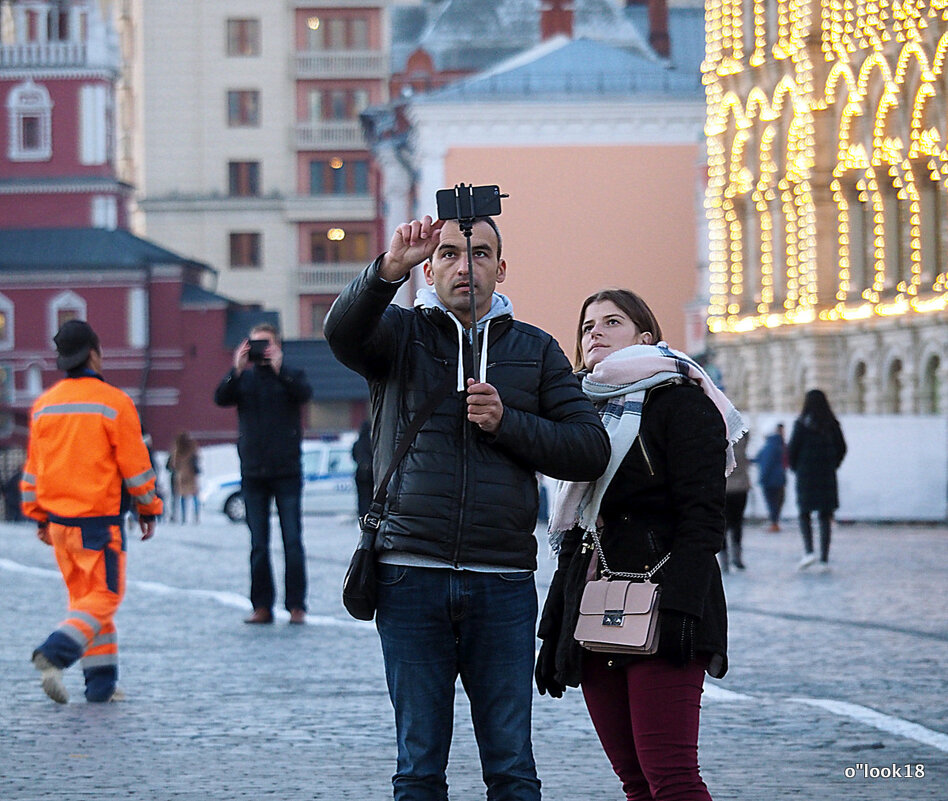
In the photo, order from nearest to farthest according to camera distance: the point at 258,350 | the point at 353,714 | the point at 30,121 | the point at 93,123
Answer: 1. the point at 353,714
2. the point at 258,350
3. the point at 93,123
4. the point at 30,121

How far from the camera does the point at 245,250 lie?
9338 cm

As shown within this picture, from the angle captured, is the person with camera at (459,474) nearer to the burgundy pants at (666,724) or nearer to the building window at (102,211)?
the burgundy pants at (666,724)

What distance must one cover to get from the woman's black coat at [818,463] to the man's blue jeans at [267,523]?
8.07 metres

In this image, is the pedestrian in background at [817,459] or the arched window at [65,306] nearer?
the pedestrian in background at [817,459]

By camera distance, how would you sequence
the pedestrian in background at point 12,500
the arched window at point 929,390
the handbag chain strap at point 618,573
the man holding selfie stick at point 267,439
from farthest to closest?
the pedestrian in background at point 12,500 → the arched window at point 929,390 → the man holding selfie stick at point 267,439 → the handbag chain strap at point 618,573

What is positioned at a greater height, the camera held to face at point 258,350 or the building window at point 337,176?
the building window at point 337,176

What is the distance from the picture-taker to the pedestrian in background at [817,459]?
69.7ft

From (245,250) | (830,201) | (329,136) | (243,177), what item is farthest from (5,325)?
(830,201)

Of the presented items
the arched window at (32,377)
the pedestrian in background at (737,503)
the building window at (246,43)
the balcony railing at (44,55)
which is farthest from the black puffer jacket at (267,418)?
the building window at (246,43)

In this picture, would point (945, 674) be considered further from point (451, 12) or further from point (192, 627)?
point (451, 12)

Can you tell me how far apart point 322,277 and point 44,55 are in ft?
57.3

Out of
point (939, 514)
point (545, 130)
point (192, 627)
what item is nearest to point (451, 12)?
point (545, 130)

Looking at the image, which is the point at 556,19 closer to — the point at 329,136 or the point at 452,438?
the point at 329,136

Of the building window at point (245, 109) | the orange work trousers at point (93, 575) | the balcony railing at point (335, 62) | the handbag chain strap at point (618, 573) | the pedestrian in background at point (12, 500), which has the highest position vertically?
the balcony railing at point (335, 62)
